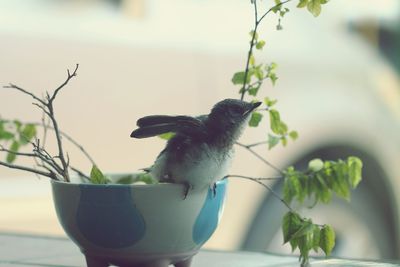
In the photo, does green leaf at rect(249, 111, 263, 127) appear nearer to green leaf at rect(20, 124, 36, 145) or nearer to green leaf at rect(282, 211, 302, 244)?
green leaf at rect(282, 211, 302, 244)

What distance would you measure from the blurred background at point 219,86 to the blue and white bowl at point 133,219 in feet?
2.26

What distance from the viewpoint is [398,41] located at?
2127 millimetres

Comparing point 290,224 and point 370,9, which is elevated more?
point 370,9

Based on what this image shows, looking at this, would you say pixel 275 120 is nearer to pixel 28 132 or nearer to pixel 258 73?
pixel 258 73

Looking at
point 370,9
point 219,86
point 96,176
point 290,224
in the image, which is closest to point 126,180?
point 96,176

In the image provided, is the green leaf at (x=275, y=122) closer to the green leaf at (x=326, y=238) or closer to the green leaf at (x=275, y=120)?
the green leaf at (x=275, y=120)

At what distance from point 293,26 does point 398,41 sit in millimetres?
452

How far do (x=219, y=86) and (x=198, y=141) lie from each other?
1.01 meters

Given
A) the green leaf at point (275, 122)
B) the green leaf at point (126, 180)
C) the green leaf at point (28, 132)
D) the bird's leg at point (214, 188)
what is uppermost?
the green leaf at point (275, 122)

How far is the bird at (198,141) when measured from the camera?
0.63 metres

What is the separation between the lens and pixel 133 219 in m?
0.63

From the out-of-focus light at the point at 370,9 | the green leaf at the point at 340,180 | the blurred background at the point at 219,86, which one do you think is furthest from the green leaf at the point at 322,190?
the out-of-focus light at the point at 370,9

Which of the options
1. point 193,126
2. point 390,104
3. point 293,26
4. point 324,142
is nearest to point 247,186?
point 324,142

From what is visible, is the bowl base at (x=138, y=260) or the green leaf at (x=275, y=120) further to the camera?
the green leaf at (x=275, y=120)
